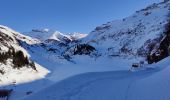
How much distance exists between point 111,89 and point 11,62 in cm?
2758

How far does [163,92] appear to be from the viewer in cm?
1294

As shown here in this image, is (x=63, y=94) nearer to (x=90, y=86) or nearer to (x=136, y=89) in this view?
(x=90, y=86)

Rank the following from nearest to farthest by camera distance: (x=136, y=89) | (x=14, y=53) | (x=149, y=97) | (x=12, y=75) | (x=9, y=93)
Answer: (x=149, y=97), (x=136, y=89), (x=9, y=93), (x=12, y=75), (x=14, y=53)

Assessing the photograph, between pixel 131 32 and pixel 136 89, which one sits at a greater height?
pixel 131 32

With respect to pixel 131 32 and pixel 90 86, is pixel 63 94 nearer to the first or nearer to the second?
pixel 90 86

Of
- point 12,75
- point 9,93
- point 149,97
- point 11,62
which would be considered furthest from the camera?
point 11,62

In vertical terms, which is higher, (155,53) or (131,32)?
(131,32)

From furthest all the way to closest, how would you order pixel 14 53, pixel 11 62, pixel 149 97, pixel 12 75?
pixel 14 53, pixel 11 62, pixel 12 75, pixel 149 97

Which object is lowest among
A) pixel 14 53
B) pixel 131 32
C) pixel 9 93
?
pixel 9 93

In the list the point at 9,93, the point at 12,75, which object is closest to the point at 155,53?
the point at 12,75

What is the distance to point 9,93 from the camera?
68.3 ft

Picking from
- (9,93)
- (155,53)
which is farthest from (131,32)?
(9,93)

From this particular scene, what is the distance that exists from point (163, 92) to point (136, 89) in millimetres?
1380

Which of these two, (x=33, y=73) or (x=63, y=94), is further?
(x=33, y=73)
